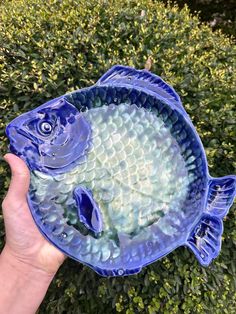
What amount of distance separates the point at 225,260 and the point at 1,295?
0.87m

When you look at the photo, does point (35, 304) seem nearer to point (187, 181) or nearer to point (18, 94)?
point (187, 181)

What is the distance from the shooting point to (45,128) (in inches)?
48.9

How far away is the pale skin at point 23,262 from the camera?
1.42 m

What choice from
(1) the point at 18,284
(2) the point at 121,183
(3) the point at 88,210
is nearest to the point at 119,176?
(2) the point at 121,183

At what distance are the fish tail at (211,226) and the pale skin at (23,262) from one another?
1.41ft

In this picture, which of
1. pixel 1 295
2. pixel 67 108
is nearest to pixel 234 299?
pixel 1 295

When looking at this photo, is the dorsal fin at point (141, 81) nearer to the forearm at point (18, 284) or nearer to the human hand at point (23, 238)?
the human hand at point (23, 238)

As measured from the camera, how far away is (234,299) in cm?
195

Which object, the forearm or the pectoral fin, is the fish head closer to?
the pectoral fin

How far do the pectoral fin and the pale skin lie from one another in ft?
0.77

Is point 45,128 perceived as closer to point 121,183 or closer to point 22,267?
point 121,183

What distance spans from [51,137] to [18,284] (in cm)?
54

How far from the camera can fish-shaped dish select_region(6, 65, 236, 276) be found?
1255 mm

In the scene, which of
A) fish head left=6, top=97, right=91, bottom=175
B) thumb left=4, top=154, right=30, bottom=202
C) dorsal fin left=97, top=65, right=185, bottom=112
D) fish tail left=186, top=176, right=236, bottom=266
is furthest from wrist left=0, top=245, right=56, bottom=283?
dorsal fin left=97, top=65, right=185, bottom=112
